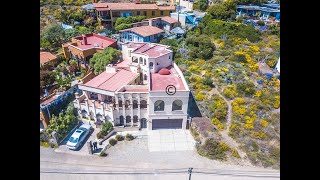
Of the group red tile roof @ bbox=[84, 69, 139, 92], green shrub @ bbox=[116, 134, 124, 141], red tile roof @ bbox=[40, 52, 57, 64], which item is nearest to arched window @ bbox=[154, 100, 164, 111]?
red tile roof @ bbox=[84, 69, 139, 92]

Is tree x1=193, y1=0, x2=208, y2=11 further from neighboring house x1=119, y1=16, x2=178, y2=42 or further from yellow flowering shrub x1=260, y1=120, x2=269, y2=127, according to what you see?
yellow flowering shrub x1=260, y1=120, x2=269, y2=127

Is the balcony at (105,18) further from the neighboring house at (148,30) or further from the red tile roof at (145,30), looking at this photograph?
the red tile roof at (145,30)

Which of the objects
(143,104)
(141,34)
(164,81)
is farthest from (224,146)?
(141,34)

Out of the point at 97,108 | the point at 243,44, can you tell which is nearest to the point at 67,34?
the point at 97,108

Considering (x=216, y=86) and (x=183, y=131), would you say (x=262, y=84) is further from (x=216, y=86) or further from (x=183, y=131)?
(x=183, y=131)

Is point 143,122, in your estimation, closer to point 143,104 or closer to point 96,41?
point 143,104
